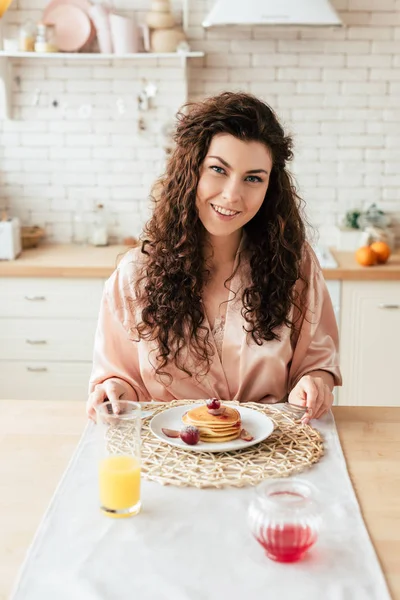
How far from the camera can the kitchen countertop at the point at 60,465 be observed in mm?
1263

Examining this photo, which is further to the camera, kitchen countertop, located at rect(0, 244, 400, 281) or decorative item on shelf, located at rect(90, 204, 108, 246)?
decorative item on shelf, located at rect(90, 204, 108, 246)

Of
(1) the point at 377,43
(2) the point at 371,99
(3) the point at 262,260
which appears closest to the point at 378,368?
(2) the point at 371,99

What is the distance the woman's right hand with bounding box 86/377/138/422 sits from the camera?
173 cm

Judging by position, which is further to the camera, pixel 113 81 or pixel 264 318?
pixel 113 81

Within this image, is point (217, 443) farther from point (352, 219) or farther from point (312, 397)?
point (352, 219)

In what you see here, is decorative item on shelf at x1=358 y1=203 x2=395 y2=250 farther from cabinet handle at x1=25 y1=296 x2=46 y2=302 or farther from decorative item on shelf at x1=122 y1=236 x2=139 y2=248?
cabinet handle at x1=25 y1=296 x2=46 y2=302

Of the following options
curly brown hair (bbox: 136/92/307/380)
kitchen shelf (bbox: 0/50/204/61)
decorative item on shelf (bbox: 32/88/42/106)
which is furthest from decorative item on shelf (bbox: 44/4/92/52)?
curly brown hair (bbox: 136/92/307/380)

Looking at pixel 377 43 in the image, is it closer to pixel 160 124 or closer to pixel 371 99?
pixel 371 99

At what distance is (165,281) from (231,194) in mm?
283

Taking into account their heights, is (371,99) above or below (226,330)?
above

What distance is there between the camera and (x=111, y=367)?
1.97 metres

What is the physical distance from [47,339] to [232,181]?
203 centimetres

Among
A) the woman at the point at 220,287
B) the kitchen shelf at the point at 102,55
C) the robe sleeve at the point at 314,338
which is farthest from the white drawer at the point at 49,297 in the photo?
the robe sleeve at the point at 314,338

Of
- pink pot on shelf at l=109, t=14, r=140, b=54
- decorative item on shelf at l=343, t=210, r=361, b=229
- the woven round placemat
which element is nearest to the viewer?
the woven round placemat
